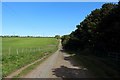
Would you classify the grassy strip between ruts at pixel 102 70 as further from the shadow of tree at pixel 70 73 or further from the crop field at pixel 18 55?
the crop field at pixel 18 55

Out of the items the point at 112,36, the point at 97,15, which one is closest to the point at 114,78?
the point at 112,36

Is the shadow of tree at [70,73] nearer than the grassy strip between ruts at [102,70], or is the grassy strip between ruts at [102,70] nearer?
the shadow of tree at [70,73]

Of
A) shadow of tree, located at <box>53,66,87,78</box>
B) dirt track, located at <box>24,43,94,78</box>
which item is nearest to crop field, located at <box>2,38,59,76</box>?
dirt track, located at <box>24,43,94,78</box>

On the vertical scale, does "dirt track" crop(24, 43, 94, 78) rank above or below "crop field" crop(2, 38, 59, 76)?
below

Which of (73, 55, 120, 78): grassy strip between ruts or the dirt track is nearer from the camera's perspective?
the dirt track

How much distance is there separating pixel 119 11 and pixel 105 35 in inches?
227

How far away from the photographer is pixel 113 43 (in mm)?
31469

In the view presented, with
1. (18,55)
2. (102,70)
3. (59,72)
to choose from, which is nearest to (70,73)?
(59,72)

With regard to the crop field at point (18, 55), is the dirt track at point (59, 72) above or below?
below

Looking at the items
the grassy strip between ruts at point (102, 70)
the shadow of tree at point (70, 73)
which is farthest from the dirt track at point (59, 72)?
the grassy strip between ruts at point (102, 70)

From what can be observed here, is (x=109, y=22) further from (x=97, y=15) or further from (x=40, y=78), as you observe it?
(x=97, y=15)

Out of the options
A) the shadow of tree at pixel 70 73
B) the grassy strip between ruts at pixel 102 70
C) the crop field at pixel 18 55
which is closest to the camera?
the shadow of tree at pixel 70 73

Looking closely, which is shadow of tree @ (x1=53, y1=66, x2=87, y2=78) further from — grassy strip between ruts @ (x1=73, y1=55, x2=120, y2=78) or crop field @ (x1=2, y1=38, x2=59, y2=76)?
crop field @ (x1=2, y1=38, x2=59, y2=76)

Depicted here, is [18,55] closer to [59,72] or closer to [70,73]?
[59,72]
